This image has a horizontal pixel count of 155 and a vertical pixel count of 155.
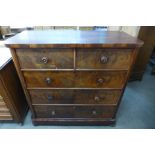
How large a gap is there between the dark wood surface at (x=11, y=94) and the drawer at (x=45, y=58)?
265 millimetres

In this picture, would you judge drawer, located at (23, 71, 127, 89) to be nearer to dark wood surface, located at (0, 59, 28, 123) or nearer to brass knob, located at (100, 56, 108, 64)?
brass knob, located at (100, 56, 108, 64)

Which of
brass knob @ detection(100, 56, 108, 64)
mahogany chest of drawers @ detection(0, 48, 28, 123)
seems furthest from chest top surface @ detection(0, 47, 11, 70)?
brass knob @ detection(100, 56, 108, 64)

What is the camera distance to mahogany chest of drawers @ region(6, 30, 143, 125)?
3.02 feet

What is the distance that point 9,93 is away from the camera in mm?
1225

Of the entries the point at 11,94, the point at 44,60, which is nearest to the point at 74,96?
the point at 44,60

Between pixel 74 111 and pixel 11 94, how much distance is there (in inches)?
26.4

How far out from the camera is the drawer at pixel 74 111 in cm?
133

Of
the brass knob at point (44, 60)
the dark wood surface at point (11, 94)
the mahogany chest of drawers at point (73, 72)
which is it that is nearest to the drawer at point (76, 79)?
the mahogany chest of drawers at point (73, 72)

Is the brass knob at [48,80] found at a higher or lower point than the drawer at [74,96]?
higher

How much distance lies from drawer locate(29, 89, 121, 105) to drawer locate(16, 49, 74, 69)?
11.0 inches

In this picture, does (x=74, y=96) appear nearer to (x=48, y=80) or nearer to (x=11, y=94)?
(x=48, y=80)

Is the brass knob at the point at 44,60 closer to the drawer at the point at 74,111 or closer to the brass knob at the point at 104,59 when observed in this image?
the brass knob at the point at 104,59
